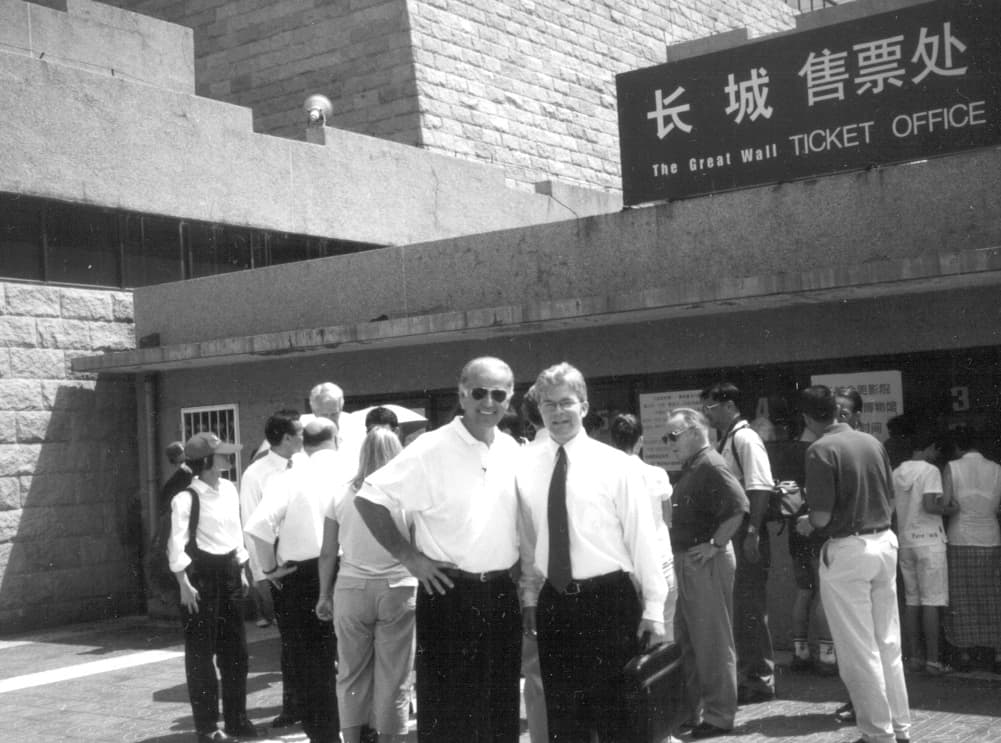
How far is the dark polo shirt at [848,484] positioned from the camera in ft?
21.8

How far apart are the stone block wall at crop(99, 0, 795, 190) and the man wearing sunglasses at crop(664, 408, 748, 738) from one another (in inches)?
451

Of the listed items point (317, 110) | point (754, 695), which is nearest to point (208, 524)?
point (754, 695)

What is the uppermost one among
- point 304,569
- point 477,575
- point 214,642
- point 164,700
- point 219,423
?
point 219,423

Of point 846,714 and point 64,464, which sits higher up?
point 64,464

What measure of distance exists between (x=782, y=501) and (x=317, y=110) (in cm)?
1080

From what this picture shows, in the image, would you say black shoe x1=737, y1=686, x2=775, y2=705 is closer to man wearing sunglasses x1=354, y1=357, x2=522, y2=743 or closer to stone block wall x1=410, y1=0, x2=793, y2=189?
man wearing sunglasses x1=354, y1=357, x2=522, y2=743

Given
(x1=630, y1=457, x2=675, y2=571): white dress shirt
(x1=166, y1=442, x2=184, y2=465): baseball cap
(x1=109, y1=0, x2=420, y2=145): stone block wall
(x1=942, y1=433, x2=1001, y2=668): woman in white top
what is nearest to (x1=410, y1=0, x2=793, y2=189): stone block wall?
(x1=109, y1=0, x2=420, y2=145): stone block wall

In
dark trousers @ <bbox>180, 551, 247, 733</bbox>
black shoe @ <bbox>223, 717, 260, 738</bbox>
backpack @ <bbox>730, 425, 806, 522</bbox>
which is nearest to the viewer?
dark trousers @ <bbox>180, 551, 247, 733</bbox>

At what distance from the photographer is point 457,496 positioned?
5.50 metres

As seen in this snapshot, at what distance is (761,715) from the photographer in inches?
304

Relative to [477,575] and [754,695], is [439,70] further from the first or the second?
[477,575]

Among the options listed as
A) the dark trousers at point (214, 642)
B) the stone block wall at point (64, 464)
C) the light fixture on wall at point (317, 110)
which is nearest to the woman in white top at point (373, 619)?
the dark trousers at point (214, 642)

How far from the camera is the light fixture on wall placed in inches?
674

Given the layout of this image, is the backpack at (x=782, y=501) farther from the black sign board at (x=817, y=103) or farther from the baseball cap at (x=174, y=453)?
the baseball cap at (x=174, y=453)
